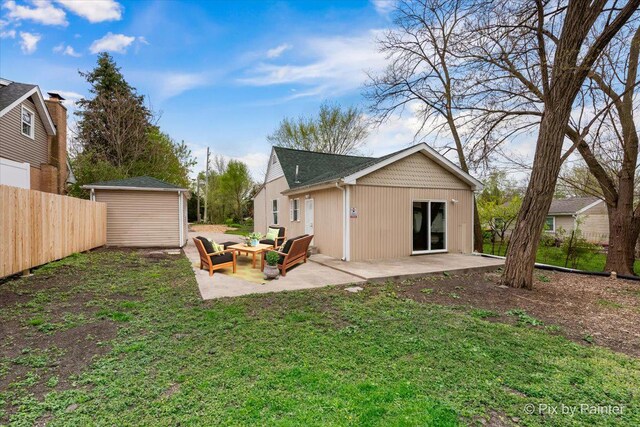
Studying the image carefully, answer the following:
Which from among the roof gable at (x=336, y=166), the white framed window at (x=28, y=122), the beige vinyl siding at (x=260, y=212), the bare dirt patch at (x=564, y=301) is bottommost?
the bare dirt patch at (x=564, y=301)

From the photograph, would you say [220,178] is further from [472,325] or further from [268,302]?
[472,325]

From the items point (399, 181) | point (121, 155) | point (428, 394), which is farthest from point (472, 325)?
point (121, 155)

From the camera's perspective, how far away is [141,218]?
12.6 m

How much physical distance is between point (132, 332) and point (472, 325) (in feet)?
14.9

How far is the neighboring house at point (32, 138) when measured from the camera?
36.0 feet

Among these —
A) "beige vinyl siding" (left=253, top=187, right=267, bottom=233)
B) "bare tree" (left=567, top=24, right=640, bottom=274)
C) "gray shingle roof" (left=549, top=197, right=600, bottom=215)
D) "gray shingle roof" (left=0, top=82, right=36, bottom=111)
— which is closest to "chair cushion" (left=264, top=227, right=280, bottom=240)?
"beige vinyl siding" (left=253, top=187, right=267, bottom=233)

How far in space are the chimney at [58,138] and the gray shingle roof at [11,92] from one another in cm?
152

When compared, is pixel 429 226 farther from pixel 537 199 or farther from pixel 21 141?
pixel 21 141

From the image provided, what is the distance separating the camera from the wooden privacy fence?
19.5ft

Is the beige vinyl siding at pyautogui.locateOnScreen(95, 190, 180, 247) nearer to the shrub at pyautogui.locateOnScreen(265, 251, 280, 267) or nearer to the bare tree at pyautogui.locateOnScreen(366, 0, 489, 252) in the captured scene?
the shrub at pyautogui.locateOnScreen(265, 251, 280, 267)

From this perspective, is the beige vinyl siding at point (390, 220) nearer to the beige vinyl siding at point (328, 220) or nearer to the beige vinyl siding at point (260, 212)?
the beige vinyl siding at point (328, 220)

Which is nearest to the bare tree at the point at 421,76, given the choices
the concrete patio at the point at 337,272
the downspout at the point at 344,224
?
the concrete patio at the point at 337,272

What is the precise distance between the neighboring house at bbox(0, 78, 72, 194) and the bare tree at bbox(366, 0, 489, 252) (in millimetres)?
A: 13582

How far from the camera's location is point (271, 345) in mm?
3467
